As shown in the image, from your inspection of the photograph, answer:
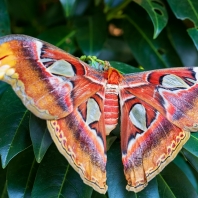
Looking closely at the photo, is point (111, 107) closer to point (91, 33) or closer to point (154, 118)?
point (154, 118)

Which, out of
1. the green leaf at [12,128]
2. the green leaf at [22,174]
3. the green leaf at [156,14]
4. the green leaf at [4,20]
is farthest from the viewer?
the green leaf at [4,20]

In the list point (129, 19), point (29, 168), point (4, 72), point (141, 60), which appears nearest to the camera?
point (4, 72)

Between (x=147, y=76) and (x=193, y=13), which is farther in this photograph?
(x=193, y=13)

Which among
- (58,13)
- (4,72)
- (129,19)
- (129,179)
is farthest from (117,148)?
(58,13)

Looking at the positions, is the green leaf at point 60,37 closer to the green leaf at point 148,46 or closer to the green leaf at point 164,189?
the green leaf at point 148,46

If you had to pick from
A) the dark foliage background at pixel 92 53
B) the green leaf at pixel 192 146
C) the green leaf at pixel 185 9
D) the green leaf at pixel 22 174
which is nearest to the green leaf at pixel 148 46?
the dark foliage background at pixel 92 53

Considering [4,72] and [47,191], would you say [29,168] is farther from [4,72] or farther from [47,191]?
[4,72]

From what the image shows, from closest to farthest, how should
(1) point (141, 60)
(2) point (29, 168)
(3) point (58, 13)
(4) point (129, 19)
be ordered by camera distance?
(2) point (29, 168)
(1) point (141, 60)
(4) point (129, 19)
(3) point (58, 13)
